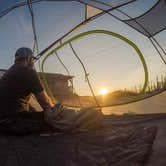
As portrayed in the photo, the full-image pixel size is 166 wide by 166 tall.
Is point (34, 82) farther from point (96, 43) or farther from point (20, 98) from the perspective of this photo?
point (96, 43)

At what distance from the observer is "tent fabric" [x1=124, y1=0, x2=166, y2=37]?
3089 millimetres

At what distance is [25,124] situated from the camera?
6.95ft

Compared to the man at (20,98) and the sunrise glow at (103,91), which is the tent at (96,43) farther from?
the man at (20,98)

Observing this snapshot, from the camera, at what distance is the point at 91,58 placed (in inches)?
128

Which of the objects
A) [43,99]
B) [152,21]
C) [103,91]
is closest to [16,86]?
[43,99]

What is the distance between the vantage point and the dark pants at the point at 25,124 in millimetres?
2111

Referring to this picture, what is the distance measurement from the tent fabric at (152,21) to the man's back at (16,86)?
134 centimetres

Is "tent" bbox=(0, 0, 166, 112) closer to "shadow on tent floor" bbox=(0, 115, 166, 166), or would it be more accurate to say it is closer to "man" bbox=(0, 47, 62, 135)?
"shadow on tent floor" bbox=(0, 115, 166, 166)

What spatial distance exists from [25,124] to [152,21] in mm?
1692

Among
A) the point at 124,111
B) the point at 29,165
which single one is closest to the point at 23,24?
the point at 124,111

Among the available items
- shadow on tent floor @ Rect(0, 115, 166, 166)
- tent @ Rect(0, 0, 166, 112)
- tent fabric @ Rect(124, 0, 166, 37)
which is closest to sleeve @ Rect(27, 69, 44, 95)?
shadow on tent floor @ Rect(0, 115, 166, 166)

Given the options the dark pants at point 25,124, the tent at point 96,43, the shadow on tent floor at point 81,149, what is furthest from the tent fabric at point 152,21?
the dark pants at point 25,124

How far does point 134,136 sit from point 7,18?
236 cm

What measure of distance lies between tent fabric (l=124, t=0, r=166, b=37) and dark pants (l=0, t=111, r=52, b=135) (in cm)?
144
